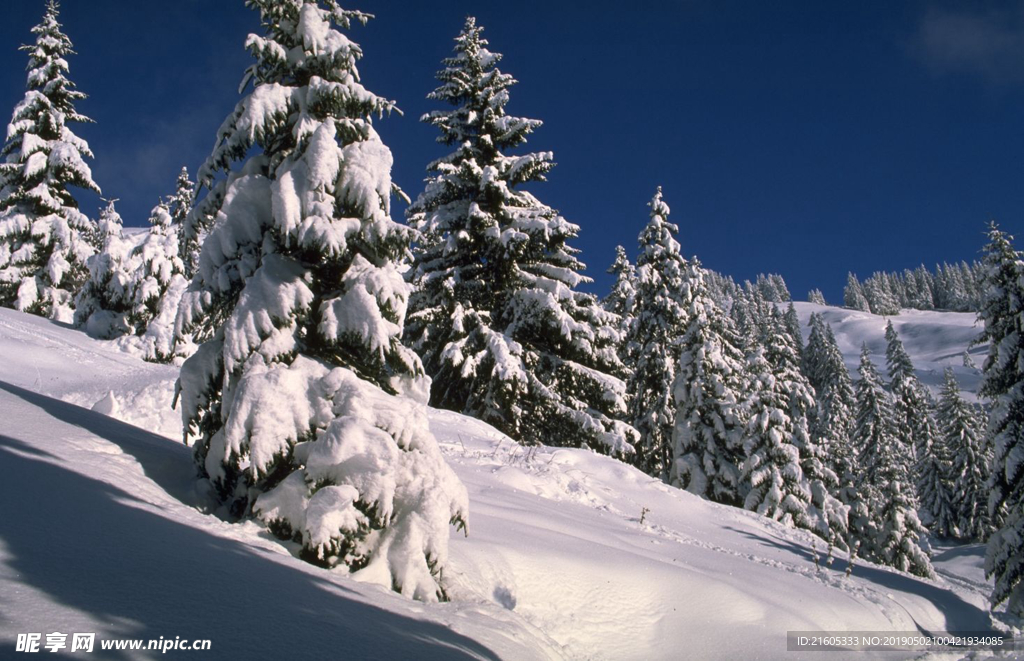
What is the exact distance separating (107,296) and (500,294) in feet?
53.6

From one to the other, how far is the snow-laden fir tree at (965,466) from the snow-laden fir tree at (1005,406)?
42612 mm

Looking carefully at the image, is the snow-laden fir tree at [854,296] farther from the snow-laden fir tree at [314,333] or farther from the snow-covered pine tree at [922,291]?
the snow-laden fir tree at [314,333]

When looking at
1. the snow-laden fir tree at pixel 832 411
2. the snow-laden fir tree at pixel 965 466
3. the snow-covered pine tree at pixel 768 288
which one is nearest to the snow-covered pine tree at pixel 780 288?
the snow-covered pine tree at pixel 768 288

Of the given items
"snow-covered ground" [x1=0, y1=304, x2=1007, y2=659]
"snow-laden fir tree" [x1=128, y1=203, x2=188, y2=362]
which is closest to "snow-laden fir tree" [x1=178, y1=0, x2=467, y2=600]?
"snow-covered ground" [x1=0, y1=304, x2=1007, y2=659]

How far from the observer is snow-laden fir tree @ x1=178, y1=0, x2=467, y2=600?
503 centimetres

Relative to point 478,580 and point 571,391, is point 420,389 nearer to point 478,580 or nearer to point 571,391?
point 478,580

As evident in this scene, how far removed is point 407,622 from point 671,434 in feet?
79.6

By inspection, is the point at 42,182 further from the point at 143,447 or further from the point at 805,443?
the point at 805,443

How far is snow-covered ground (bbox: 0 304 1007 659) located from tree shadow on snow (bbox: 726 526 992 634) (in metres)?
0.07

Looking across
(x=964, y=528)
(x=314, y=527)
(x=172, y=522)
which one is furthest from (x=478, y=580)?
(x=964, y=528)

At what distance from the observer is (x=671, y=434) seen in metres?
26.5

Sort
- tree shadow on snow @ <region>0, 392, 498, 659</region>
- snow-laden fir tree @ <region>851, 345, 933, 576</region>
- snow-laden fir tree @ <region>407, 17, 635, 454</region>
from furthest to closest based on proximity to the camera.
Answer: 1. snow-laden fir tree @ <region>851, 345, 933, 576</region>
2. snow-laden fir tree @ <region>407, 17, 635, 454</region>
3. tree shadow on snow @ <region>0, 392, 498, 659</region>

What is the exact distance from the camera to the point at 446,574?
534 cm

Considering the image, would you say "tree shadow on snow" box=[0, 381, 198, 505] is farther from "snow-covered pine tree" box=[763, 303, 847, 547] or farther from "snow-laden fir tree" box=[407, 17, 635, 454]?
"snow-covered pine tree" box=[763, 303, 847, 547]
